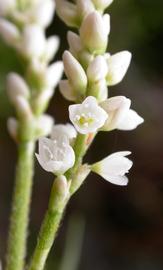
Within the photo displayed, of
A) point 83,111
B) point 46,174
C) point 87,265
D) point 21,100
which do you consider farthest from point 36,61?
point 46,174

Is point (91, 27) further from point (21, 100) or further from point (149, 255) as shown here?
point (149, 255)

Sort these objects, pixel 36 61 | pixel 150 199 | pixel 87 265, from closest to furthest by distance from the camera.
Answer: pixel 36 61 < pixel 87 265 < pixel 150 199

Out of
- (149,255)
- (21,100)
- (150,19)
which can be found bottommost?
(149,255)

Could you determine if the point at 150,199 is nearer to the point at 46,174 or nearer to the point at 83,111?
the point at 46,174

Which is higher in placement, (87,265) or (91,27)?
(91,27)

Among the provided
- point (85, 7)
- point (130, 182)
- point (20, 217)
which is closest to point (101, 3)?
point (85, 7)

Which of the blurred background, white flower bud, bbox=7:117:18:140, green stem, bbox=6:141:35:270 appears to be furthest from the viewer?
the blurred background

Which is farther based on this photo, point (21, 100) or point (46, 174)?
point (46, 174)

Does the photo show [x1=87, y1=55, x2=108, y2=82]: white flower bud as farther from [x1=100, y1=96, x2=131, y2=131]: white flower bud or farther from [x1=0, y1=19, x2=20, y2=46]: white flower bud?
[x1=0, y1=19, x2=20, y2=46]: white flower bud

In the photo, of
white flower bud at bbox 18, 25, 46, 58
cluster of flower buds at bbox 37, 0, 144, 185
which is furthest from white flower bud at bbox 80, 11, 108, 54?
white flower bud at bbox 18, 25, 46, 58

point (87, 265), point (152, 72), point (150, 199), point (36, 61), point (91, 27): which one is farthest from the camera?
point (152, 72)
